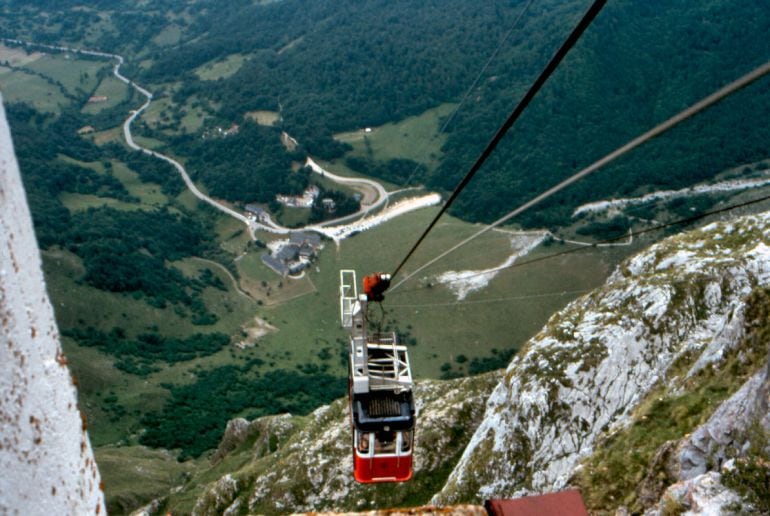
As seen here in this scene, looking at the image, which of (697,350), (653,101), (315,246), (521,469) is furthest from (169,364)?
(653,101)

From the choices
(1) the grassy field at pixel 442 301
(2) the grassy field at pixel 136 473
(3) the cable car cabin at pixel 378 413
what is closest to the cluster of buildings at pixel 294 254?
(1) the grassy field at pixel 442 301

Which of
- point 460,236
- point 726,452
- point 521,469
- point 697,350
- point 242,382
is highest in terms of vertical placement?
point 726,452

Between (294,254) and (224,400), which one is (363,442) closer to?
(224,400)

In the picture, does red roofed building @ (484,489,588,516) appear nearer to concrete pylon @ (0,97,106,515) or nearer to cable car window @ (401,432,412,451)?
concrete pylon @ (0,97,106,515)

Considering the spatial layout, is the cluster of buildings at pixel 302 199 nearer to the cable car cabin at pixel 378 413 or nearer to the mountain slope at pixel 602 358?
the mountain slope at pixel 602 358

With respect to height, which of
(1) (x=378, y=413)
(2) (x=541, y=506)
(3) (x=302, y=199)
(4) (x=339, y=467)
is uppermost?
(2) (x=541, y=506)

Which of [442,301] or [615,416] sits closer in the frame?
[615,416]

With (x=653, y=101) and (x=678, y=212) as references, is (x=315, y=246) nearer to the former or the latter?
(x=678, y=212)

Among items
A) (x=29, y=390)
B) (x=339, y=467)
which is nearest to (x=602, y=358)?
(x=339, y=467)
